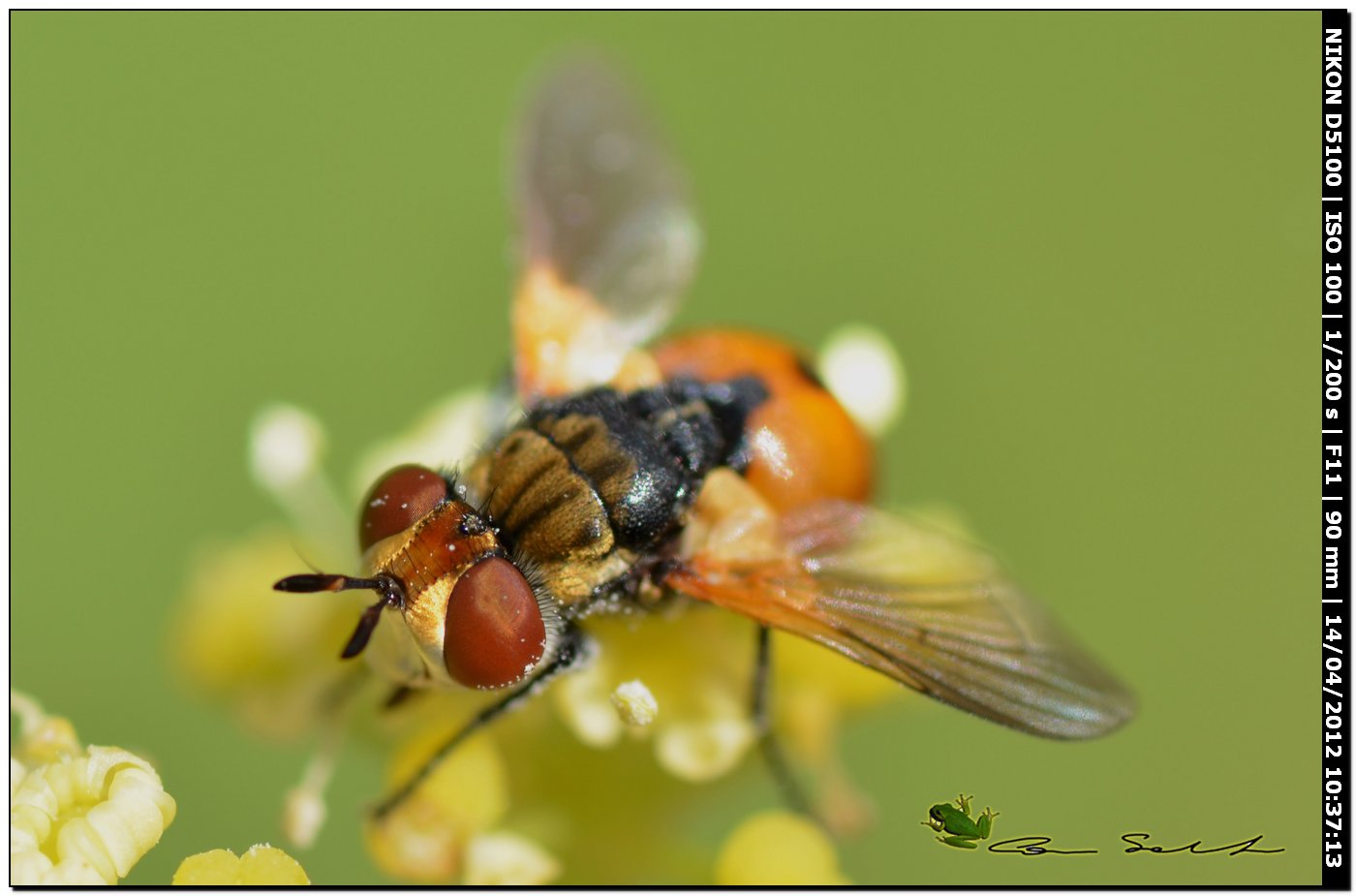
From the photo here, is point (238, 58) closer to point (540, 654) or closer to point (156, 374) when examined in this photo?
point (156, 374)

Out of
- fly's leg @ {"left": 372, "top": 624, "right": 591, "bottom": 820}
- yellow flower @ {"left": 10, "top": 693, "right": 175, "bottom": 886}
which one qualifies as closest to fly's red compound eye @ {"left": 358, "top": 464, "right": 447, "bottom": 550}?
fly's leg @ {"left": 372, "top": 624, "right": 591, "bottom": 820}

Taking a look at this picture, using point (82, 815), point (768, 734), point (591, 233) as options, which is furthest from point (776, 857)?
point (591, 233)

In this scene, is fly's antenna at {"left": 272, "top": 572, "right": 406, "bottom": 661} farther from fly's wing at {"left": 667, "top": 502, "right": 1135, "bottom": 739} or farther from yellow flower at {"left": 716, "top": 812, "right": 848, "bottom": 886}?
yellow flower at {"left": 716, "top": 812, "right": 848, "bottom": 886}

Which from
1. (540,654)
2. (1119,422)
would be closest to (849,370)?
(1119,422)

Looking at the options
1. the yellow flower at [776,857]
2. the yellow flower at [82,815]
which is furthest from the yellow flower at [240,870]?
the yellow flower at [776,857]

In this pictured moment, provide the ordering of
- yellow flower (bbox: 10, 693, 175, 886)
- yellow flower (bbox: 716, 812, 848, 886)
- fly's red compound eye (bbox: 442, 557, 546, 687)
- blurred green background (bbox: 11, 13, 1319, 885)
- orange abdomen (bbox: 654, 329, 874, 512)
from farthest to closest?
blurred green background (bbox: 11, 13, 1319, 885) → orange abdomen (bbox: 654, 329, 874, 512) → yellow flower (bbox: 716, 812, 848, 886) → fly's red compound eye (bbox: 442, 557, 546, 687) → yellow flower (bbox: 10, 693, 175, 886)

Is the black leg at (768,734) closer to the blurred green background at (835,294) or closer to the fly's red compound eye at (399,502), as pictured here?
the blurred green background at (835,294)
